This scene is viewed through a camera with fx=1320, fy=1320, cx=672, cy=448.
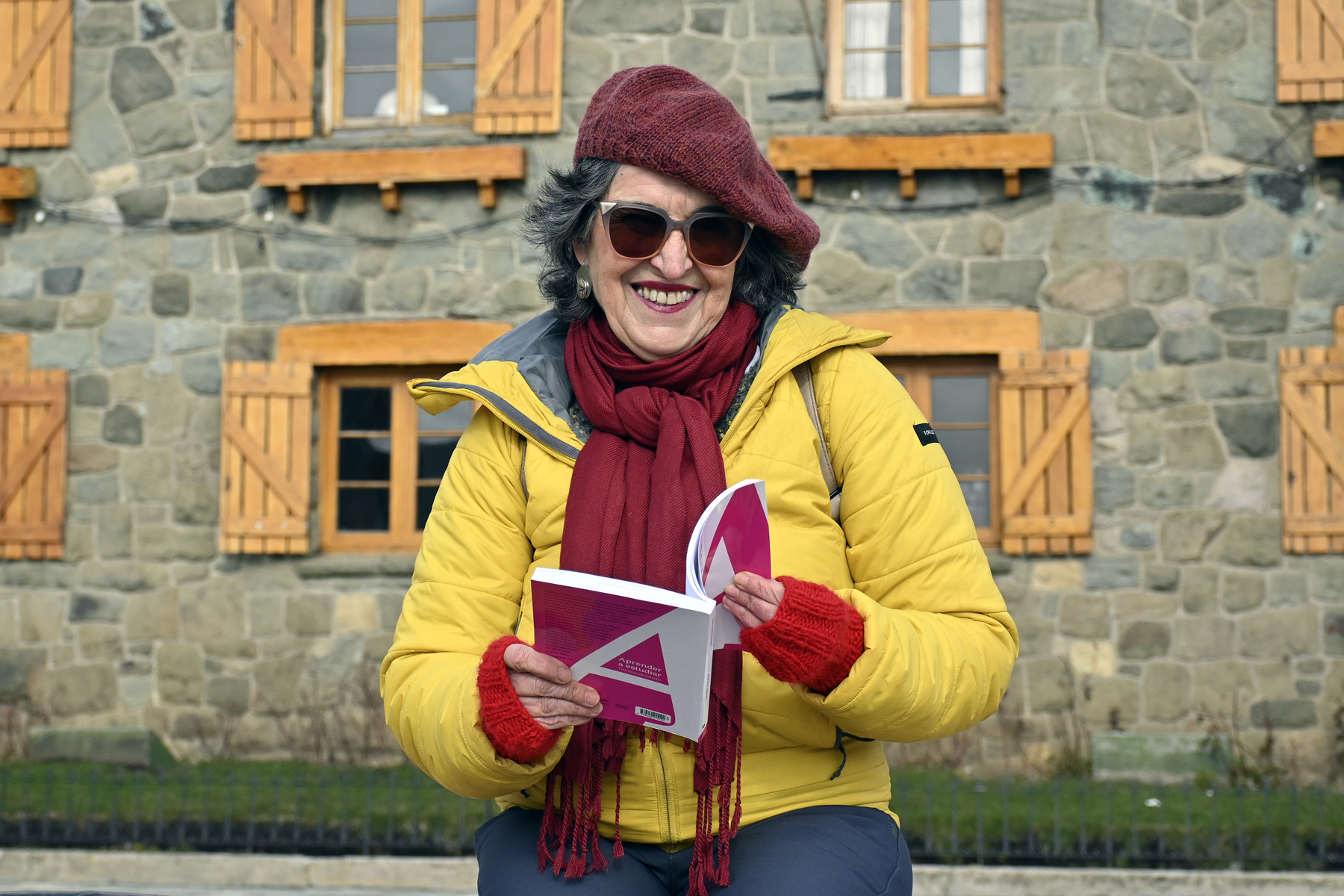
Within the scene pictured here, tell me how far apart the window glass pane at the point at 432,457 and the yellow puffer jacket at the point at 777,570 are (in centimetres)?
516

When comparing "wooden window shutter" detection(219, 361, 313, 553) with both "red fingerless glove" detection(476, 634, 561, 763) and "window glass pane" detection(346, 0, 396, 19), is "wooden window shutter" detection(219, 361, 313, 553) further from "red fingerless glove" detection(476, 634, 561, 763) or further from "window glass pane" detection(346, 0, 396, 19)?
"red fingerless glove" detection(476, 634, 561, 763)

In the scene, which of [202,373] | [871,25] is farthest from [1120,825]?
[202,373]

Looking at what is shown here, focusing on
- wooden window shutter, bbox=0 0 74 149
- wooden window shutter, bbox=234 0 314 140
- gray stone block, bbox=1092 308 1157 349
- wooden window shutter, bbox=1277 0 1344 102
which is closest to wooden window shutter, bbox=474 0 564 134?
wooden window shutter, bbox=234 0 314 140

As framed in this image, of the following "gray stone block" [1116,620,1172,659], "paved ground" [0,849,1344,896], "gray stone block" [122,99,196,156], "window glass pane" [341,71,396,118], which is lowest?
"paved ground" [0,849,1344,896]

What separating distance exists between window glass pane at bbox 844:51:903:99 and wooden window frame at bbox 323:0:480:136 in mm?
2051

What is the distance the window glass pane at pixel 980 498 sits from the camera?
7.01 meters

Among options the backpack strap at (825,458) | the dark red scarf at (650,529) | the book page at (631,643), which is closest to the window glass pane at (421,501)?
the dark red scarf at (650,529)

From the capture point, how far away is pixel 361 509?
291 inches

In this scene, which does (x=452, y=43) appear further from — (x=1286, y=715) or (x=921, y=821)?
(x=1286, y=715)

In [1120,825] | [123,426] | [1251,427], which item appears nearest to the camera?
[1120,825]

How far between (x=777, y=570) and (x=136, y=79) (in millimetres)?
6588

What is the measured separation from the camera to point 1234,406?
261 inches

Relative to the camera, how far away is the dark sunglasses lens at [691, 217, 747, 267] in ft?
Answer: 7.31

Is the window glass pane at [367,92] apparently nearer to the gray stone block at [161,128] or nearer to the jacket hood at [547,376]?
the gray stone block at [161,128]
